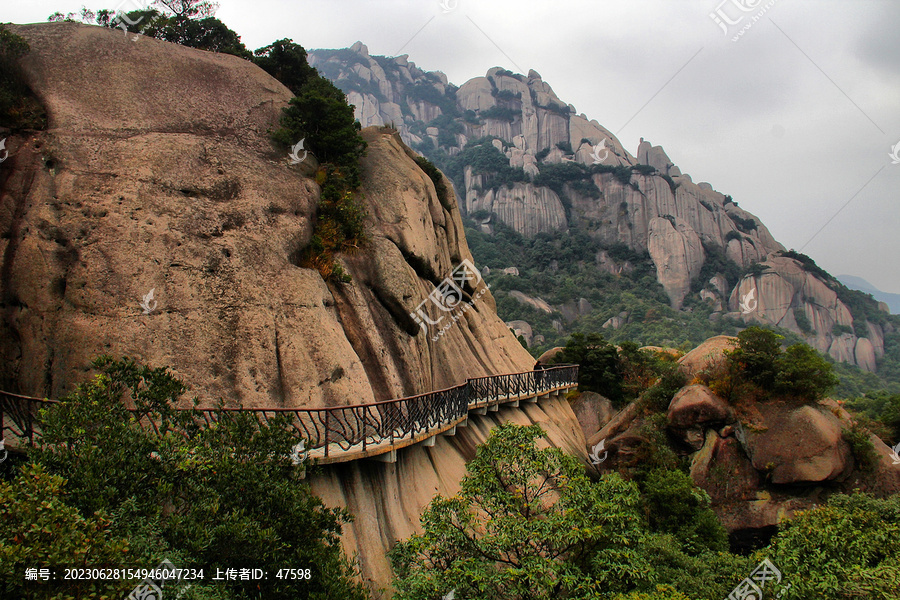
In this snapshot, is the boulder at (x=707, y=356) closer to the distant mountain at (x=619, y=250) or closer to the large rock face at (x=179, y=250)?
the large rock face at (x=179, y=250)

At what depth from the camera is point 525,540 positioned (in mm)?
8383

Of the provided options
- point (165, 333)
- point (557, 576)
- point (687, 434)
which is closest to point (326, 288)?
point (165, 333)

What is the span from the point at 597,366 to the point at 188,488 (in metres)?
25.8

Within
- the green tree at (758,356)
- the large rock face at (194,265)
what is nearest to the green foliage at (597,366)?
the green tree at (758,356)

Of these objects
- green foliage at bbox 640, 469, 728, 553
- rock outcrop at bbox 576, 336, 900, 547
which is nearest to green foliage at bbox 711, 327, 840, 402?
rock outcrop at bbox 576, 336, 900, 547

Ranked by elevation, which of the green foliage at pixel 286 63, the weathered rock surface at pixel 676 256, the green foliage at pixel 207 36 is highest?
the weathered rock surface at pixel 676 256

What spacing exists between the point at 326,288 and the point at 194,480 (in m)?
7.53

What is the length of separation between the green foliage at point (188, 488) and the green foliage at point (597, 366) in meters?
23.7

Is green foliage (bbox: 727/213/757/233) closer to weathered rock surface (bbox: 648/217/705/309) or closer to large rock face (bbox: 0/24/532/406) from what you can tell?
weathered rock surface (bbox: 648/217/705/309)

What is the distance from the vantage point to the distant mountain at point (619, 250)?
79250mm

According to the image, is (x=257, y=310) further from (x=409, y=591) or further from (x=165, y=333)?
(x=409, y=591)

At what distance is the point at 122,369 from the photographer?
754cm

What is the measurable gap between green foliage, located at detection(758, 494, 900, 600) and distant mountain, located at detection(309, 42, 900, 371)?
44.0 metres

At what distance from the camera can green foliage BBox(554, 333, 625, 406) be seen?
93.8 feet
